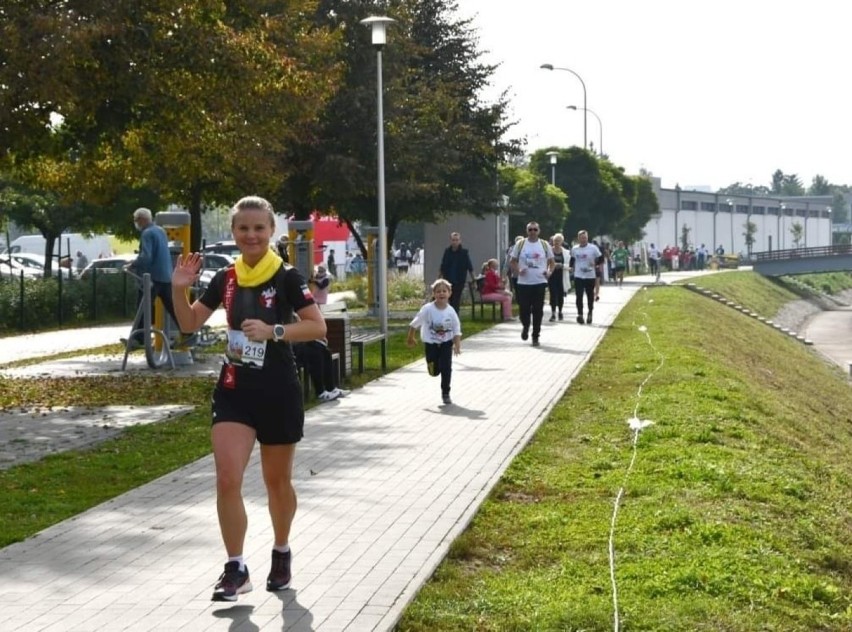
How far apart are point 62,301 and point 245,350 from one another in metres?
27.1

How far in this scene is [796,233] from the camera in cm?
14600

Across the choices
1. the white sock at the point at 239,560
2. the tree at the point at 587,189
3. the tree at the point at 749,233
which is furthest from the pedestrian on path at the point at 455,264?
the tree at the point at 749,233

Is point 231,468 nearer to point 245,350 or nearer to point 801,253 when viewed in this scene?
point 245,350

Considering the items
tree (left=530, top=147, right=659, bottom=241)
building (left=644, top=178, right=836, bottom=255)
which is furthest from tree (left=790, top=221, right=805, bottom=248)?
tree (left=530, top=147, right=659, bottom=241)

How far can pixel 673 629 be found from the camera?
22.0 ft

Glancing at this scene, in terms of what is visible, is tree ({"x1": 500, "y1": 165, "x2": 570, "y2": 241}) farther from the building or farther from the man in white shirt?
the building

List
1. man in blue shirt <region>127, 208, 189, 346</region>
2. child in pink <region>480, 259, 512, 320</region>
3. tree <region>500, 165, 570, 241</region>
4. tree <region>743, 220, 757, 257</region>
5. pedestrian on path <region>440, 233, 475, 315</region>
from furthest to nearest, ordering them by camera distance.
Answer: tree <region>743, 220, 757, 257</region>
tree <region>500, 165, 570, 241</region>
child in pink <region>480, 259, 512, 320</region>
pedestrian on path <region>440, 233, 475, 315</region>
man in blue shirt <region>127, 208, 189, 346</region>

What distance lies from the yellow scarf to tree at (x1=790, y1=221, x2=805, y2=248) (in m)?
143

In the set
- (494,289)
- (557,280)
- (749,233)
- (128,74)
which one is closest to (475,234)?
(494,289)

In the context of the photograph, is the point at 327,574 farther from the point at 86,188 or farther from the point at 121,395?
the point at 86,188

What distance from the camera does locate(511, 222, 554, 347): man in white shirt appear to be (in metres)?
23.3

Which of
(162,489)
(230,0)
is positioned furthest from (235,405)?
(230,0)

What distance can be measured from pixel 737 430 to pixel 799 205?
155 m

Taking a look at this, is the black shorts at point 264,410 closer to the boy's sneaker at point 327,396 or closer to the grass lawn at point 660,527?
the grass lawn at point 660,527
